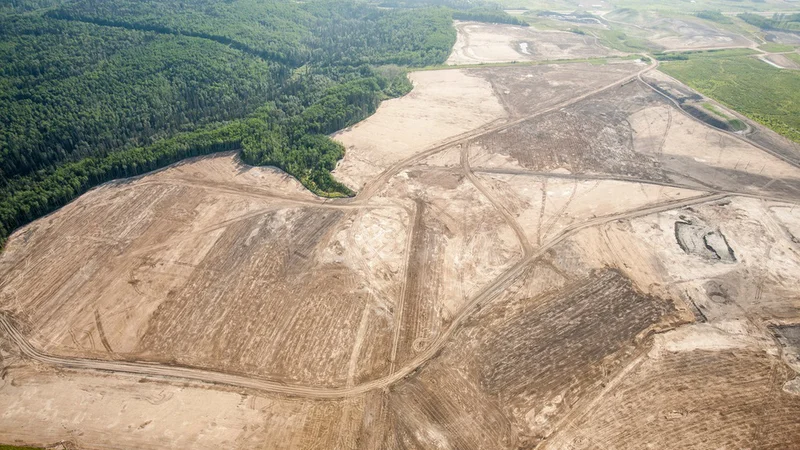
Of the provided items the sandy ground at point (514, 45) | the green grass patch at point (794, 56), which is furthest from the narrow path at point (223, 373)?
the green grass patch at point (794, 56)

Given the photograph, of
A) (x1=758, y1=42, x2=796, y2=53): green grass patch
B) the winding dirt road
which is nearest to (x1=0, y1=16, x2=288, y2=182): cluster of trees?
the winding dirt road

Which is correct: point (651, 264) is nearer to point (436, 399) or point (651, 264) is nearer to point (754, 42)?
point (436, 399)

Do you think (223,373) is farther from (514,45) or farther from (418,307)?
(514,45)

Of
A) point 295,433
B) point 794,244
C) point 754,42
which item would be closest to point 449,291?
point 295,433

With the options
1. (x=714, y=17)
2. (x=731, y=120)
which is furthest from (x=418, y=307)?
(x=714, y=17)

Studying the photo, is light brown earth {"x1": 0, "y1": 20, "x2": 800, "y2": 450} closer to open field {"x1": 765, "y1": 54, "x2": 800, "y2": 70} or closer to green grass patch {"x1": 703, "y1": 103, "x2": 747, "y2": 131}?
green grass patch {"x1": 703, "y1": 103, "x2": 747, "y2": 131}

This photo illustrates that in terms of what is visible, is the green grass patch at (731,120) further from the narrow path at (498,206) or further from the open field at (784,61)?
the open field at (784,61)

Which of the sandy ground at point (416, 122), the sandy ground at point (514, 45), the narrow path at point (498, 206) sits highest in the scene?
the sandy ground at point (514, 45)
